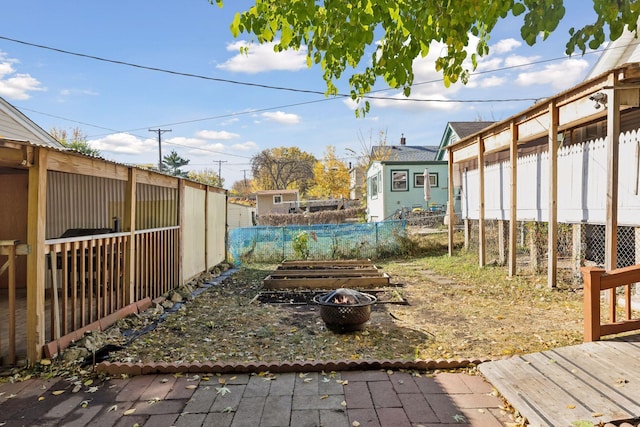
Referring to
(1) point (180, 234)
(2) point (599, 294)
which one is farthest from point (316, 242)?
(2) point (599, 294)

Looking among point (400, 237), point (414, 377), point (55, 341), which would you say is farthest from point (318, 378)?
point (400, 237)

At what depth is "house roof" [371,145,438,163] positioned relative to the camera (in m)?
30.5

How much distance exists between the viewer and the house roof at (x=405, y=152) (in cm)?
3050

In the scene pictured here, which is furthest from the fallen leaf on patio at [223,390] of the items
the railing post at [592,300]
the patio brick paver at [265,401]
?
the railing post at [592,300]

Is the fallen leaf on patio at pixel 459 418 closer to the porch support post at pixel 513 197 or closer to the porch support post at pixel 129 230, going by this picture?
the porch support post at pixel 129 230

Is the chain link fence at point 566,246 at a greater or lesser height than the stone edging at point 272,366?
greater

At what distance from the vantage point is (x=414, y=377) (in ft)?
11.6

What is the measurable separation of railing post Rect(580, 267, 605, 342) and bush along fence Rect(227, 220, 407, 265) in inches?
366

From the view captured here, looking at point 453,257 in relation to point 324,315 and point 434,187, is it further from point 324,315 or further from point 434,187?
point 434,187

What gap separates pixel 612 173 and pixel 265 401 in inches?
218

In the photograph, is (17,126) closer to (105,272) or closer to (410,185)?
(105,272)

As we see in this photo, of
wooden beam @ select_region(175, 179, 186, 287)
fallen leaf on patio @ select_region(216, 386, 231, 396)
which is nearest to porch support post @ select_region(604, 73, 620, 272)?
fallen leaf on patio @ select_region(216, 386, 231, 396)

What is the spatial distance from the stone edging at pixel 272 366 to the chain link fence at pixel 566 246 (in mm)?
3996

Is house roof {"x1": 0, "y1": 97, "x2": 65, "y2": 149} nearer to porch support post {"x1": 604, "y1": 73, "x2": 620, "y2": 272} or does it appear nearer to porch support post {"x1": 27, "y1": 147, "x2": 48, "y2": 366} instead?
porch support post {"x1": 27, "y1": 147, "x2": 48, "y2": 366}
